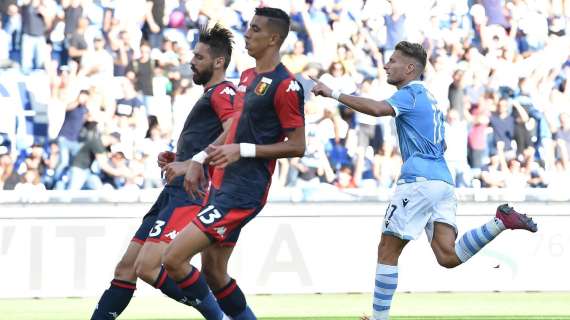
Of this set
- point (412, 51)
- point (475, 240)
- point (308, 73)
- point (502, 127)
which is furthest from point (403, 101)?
point (502, 127)

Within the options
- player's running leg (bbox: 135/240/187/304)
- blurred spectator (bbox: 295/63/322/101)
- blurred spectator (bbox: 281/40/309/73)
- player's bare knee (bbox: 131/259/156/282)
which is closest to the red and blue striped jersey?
player's running leg (bbox: 135/240/187/304)

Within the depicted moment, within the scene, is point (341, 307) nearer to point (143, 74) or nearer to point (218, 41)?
point (218, 41)

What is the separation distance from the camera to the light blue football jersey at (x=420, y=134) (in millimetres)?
8180

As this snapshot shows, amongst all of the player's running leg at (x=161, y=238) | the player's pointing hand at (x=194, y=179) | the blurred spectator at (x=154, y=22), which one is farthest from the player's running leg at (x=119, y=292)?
the blurred spectator at (x=154, y=22)

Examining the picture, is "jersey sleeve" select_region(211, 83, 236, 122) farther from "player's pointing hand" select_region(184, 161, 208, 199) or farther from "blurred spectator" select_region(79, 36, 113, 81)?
"blurred spectator" select_region(79, 36, 113, 81)

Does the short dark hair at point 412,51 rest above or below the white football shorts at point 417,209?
above

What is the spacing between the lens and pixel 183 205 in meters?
7.89

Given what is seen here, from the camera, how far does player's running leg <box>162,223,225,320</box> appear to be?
710cm

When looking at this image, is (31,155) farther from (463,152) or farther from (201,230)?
(201,230)

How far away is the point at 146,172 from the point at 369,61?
3.69 meters

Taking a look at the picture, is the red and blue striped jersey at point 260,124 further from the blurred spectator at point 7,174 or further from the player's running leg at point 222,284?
the blurred spectator at point 7,174

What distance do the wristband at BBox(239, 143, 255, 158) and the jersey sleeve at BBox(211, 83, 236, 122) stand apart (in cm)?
79

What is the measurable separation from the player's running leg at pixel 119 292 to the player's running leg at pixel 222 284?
0.65 meters

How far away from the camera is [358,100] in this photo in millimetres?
7402
